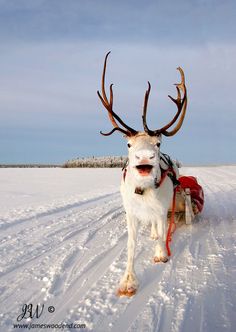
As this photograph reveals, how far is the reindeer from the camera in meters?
4.16

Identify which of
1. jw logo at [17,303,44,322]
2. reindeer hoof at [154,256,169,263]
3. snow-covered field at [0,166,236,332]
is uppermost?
reindeer hoof at [154,256,169,263]

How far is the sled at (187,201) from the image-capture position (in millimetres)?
7016

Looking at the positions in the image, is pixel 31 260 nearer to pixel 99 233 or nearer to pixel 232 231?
pixel 99 233

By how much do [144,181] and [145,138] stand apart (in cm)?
53

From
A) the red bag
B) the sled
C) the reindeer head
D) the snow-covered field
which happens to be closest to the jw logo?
the snow-covered field

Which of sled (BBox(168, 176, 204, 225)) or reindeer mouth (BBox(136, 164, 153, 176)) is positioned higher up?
reindeer mouth (BBox(136, 164, 153, 176))

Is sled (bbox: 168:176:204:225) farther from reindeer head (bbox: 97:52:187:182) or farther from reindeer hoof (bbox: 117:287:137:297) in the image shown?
reindeer hoof (bbox: 117:287:137:297)

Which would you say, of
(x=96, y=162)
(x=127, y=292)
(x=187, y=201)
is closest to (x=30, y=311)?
(x=127, y=292)

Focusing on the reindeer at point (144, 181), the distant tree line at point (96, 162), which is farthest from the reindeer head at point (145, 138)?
the distant tree line at point (96, 162)

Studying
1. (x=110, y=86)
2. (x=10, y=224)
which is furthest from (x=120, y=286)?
(x=10, y=224)

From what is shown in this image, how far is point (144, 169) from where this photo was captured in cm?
417

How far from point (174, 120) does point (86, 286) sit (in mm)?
2368

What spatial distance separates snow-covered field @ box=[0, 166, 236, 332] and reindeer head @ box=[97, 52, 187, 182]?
4.40 feet

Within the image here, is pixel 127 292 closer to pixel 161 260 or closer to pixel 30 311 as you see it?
pixel 30 311
